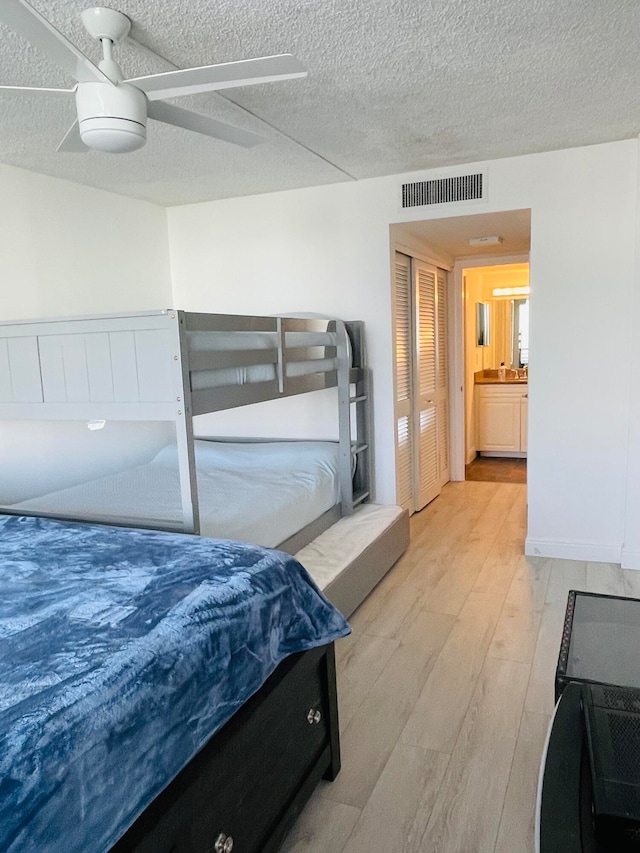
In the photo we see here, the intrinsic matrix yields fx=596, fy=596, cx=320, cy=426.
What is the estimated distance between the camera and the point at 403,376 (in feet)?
14.1

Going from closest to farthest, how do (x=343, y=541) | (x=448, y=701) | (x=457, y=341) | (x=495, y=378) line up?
(x=448, y=701) < (x=343, y=541) < (x=457, y=341) < (x=495, y=378)

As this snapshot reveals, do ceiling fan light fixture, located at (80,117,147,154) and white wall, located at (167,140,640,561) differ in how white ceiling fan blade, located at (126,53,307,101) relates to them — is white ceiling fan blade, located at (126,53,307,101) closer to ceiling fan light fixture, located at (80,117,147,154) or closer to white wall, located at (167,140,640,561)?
ceiling fan light fixture, located at (80,117,147,154)

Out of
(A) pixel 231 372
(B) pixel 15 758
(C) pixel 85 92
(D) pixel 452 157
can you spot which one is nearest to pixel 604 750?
(B) pixel 15 758

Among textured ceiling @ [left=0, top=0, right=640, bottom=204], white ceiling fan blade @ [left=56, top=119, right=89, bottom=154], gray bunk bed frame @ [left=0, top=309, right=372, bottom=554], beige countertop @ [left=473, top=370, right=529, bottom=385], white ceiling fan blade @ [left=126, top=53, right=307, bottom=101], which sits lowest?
beige countertop @ [left=473, top=370, right=529, bottom=385]

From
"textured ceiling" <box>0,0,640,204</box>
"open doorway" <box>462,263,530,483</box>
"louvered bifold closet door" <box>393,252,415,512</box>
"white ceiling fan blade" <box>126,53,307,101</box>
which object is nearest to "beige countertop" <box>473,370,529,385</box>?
"open doorway" <box>462,263,530,483</box>

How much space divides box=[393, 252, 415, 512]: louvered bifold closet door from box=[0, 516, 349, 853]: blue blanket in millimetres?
2394

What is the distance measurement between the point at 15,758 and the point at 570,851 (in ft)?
3.31

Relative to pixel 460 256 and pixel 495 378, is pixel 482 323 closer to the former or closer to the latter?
pixel 495 378

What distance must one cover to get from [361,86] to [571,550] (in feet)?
9.13

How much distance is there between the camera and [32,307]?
3.36 meters

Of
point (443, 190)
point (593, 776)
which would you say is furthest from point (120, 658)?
point (443, 190)

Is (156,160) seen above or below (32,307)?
above

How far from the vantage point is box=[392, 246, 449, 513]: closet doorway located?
420cm

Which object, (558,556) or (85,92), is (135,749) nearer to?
(85,92)
